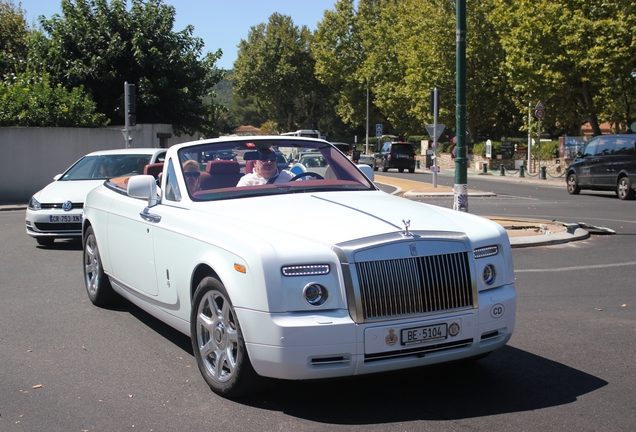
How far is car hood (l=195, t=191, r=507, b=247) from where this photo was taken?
4.76 metres

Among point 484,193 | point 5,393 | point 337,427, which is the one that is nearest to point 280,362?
point 337,427

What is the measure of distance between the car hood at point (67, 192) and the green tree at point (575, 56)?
28221 mm

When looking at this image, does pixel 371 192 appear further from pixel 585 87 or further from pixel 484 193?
pixel 585 87

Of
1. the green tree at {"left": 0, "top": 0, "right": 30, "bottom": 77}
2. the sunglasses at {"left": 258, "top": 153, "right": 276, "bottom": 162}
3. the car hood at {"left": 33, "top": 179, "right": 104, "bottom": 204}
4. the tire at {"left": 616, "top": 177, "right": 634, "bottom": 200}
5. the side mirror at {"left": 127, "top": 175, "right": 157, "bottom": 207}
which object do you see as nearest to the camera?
the side mirror at {"left": 127, "top": 175, "right": 157, "bottom": 207}

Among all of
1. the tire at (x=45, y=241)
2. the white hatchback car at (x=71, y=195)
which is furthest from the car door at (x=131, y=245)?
the tire at (x=45, y=241)

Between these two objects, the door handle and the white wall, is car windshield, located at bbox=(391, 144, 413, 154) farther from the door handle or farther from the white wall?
the door handle

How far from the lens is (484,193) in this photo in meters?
26.3

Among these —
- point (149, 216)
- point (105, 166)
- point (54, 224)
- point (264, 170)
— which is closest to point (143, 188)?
point (149, 216)

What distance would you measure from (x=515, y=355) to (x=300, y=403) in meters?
1.96

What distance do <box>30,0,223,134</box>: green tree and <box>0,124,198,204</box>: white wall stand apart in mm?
5267

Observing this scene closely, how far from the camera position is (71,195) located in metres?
12.6

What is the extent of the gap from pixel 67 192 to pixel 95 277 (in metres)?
5.36

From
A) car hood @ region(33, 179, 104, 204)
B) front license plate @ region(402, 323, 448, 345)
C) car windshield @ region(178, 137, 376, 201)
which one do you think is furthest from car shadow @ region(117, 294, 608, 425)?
car hood @ region(33, 179, 104, 204)

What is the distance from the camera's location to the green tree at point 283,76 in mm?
92062
